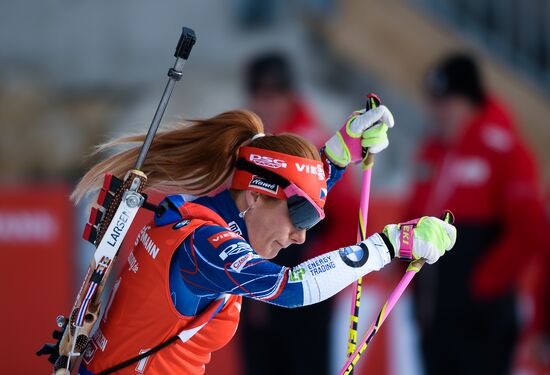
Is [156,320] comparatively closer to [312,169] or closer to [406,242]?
[312,169]

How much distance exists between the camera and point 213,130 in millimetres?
3992

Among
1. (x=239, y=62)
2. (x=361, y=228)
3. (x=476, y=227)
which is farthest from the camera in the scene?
(x=239, y=62)

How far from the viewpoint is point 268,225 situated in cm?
392

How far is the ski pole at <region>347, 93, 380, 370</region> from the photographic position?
4078mm

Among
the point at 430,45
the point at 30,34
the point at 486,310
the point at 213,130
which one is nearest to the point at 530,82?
the point at 430,45

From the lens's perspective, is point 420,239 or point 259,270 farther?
point 420,239

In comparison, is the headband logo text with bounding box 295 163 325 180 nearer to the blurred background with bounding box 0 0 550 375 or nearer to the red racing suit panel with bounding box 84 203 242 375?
the red racing suit panel with bounding box 84 203 242 375

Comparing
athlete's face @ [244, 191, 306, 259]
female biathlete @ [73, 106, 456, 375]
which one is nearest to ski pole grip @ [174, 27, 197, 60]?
female biathlete @ [73, 106, 456, 375]

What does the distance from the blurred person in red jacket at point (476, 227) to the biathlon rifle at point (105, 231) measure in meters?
2.95

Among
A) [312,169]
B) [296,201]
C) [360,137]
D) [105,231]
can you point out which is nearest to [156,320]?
[105,231]

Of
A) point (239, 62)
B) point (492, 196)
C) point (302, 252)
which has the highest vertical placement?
point (239, 62)

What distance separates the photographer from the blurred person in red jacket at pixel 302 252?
6.20 m

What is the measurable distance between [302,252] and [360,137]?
1.90 metres

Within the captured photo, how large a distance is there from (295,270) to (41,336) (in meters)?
3.99
